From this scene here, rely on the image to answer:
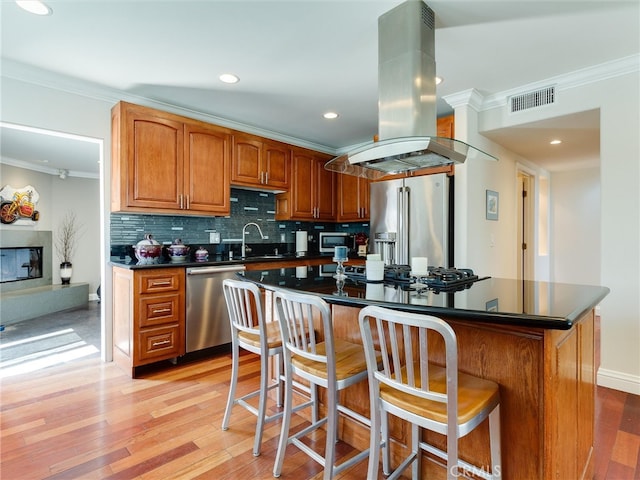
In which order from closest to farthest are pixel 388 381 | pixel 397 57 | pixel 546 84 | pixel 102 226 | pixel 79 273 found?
pixel 388 381, pixel 397 57, pixel 546 84, pixel 102 226, pixel 79 273

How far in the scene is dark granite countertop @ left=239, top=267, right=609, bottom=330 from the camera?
1.15 metres

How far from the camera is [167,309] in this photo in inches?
119

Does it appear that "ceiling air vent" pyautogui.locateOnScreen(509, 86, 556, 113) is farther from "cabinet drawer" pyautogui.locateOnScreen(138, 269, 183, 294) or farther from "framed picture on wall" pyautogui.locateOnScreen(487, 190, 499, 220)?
"cabinet drawer" pyautogui.locateOnScreen(138, 269, 183, 294)

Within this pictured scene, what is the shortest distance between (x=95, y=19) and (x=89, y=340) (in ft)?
10.5

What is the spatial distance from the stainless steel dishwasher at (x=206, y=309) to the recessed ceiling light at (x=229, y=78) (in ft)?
5.52

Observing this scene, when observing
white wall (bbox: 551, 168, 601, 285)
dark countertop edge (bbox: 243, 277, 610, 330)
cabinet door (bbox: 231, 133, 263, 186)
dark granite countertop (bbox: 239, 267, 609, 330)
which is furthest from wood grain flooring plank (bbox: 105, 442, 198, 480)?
white wall (bbox: 551, 168, 601, 285)

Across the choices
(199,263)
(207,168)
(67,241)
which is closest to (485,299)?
(199,263)

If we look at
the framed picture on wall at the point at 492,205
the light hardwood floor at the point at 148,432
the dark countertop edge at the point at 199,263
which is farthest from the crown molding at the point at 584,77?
the dark countertop edge at the point at 199,263

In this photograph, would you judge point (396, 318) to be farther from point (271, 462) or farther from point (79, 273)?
point (79, 273)

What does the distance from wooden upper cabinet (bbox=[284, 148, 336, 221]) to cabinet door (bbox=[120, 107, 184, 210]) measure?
152 centimetres

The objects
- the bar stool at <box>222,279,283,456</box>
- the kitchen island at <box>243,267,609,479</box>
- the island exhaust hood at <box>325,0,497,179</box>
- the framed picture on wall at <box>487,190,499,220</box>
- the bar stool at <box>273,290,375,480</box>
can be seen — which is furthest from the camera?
the framed picture on wall at <box>487,190,499,220</box>

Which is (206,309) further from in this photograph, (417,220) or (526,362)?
(526,362)

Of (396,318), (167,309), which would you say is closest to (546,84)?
(396,318)

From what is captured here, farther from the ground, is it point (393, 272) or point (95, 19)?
point (95, 19)
